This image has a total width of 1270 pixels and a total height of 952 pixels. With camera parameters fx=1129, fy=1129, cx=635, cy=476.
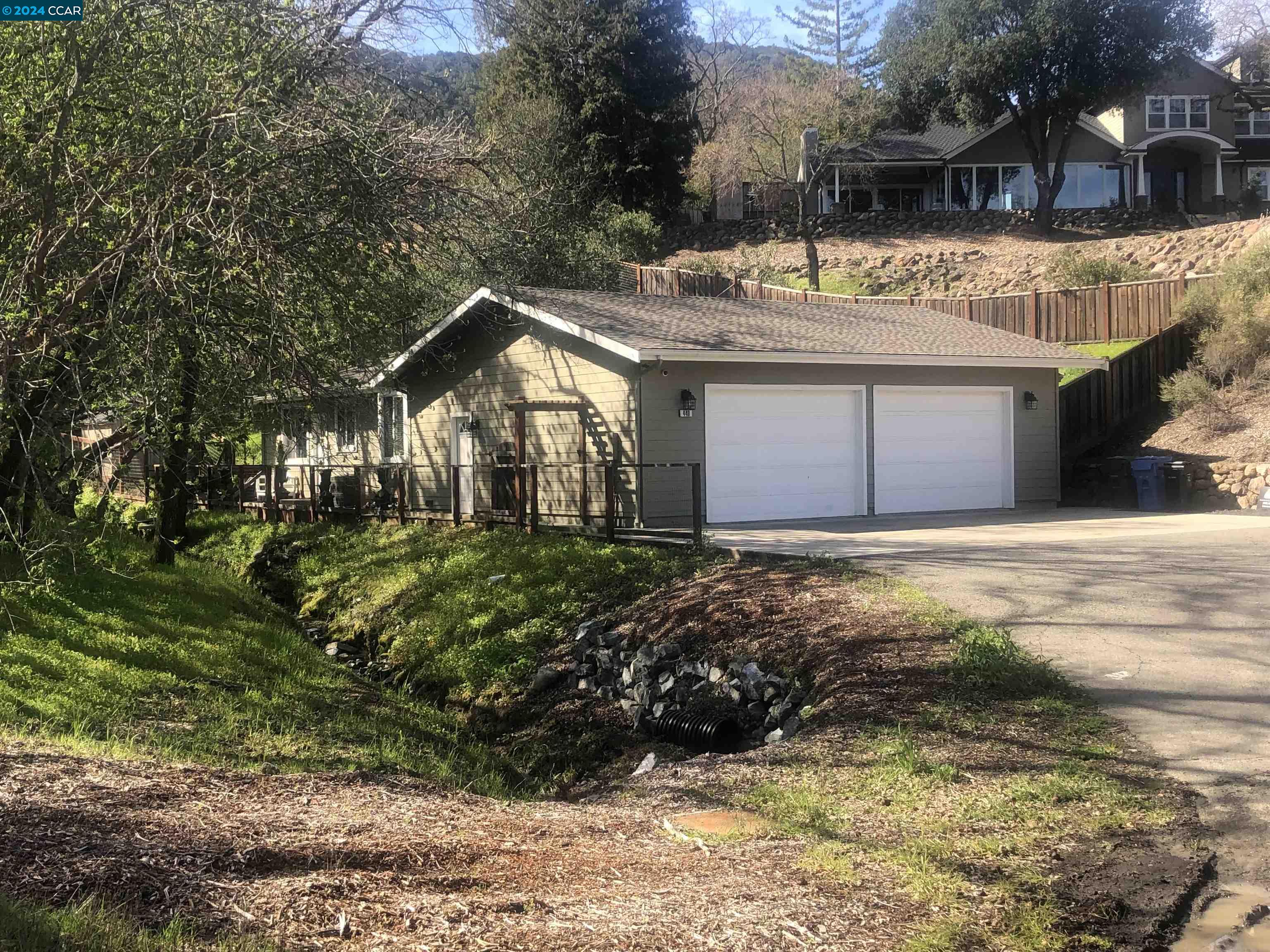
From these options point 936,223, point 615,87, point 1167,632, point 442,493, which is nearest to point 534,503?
point 442,493

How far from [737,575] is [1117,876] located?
6.84m

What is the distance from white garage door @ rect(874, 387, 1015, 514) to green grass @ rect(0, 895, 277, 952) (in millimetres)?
14568

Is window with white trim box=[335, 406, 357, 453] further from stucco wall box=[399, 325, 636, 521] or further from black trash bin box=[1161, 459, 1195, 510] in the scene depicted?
black trash bin box=[1161, 459, 1195, 510]

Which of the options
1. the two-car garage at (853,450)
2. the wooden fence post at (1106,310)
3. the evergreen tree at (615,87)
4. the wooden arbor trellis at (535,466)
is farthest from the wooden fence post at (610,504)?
the evergreen tree at (615,87)

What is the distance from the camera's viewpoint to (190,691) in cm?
958

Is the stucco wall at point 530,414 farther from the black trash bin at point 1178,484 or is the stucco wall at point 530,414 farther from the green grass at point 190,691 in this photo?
the black trash bin at point 1178,484

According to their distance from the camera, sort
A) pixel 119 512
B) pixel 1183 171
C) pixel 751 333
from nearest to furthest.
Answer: pixel 119 512, pixel 751 333, pixel 1183 171

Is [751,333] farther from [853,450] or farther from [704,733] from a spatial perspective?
[704,733]

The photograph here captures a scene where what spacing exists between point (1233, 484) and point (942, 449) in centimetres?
465

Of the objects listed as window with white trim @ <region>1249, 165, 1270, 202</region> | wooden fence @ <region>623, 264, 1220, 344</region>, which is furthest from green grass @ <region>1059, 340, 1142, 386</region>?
window with white trim @ <region>1249, 165, 1270, 202</region>

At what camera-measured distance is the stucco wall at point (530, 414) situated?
51.5 feet

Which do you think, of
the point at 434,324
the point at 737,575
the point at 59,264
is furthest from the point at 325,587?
the point at 59,264

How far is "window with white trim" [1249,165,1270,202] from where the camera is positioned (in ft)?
146

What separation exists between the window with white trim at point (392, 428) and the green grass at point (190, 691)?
7186 mm
